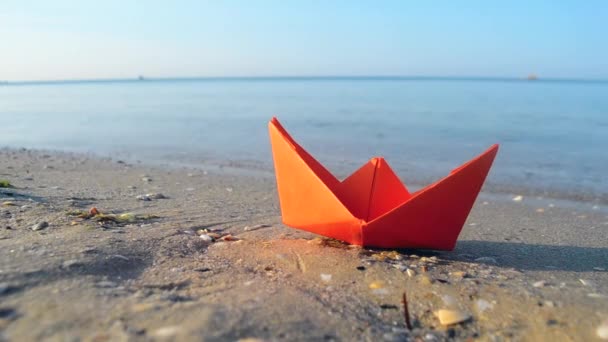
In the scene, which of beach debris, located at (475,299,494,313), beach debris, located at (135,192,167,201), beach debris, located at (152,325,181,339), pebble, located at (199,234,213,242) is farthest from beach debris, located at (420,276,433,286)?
beach debris, located at (135,192,167,201)

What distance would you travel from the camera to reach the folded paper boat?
2688mm

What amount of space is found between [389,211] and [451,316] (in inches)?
32.9

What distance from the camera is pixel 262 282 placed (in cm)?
229

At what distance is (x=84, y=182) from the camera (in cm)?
585

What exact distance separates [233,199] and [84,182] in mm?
1936

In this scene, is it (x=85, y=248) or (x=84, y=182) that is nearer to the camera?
(x=85, y=248)

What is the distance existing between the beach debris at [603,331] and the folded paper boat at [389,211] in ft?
3.04

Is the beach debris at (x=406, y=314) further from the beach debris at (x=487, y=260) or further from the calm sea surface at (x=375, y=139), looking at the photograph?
the calm sea surface at (x=375, y=139)

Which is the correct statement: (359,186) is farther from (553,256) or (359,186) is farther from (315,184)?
(553,256)

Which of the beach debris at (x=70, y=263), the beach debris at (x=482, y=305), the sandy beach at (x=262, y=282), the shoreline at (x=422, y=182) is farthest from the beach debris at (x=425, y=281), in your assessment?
the shoreline at (x=422, y=182)

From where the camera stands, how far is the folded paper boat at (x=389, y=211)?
2.69m

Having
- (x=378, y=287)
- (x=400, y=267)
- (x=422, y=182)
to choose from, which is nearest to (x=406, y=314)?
(x=378, y=287)

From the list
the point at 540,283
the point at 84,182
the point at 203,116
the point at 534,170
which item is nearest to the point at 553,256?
the point at 540,283

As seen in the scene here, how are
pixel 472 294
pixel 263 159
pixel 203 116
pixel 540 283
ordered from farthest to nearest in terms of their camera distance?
pixel 203 116, pixel 263 159, pixel 540 283, pixel 472 294
